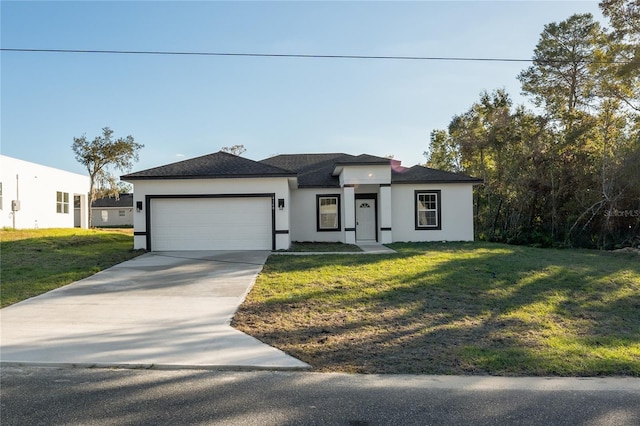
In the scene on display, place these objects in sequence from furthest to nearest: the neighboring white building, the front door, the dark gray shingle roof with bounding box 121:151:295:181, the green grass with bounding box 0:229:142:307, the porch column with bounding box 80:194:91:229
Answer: the porch column with bounding box 80:194:91:229 → the neighboring white building → the front door → the dark gray shingle roof with bounding box 121:151:295:181 → the green grass with bounding box 0:229:142:307

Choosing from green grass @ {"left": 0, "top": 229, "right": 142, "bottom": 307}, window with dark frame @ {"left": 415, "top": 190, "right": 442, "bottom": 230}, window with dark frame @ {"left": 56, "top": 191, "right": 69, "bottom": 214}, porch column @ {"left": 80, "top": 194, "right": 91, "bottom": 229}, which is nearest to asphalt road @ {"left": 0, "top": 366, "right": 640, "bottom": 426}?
green grass @ {"left": 0, "top": 229, "right": 142, "bottom": 307}

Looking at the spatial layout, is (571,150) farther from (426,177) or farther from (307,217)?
(307,217)

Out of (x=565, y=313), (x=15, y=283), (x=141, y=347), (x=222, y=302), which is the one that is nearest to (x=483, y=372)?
(x=565, y=313)

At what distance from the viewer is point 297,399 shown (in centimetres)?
397

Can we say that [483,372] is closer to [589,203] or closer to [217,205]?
[217,205]

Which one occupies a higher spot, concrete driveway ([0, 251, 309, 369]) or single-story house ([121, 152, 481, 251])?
single-story house ([121, 152, 481, 251])

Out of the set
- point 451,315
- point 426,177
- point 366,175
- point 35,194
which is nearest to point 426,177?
point 426,177

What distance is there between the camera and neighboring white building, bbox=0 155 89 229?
2088 cm

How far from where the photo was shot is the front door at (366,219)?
1911cm

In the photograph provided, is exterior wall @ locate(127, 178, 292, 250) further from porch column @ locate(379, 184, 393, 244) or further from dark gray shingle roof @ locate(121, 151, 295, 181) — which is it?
porch column @ locate(379, 184, 393, 244)

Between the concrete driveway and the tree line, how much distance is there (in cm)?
1307

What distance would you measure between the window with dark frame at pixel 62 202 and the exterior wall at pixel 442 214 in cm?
2050

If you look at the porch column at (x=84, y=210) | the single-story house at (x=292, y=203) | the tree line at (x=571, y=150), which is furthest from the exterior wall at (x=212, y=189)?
the porch column at (x=84, y=210)


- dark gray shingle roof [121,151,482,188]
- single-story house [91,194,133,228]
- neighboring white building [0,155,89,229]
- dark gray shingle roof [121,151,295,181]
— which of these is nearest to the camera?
dark gray shingle roof [121,151,295,181]
